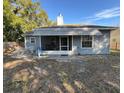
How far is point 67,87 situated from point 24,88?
4.76 ft

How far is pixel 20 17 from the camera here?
24.0m

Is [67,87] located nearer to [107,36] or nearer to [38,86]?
[38,86]

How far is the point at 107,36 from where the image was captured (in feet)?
47.1

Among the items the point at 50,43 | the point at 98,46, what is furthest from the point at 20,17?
the point at 98,46

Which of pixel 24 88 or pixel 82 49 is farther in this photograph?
pixel 82 49

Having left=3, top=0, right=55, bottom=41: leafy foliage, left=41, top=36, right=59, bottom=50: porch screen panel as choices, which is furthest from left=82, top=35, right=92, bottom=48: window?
left=3, top=0, right=55, bottom=41: leafy foliage

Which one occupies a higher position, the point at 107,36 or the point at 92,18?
the point at 92,18

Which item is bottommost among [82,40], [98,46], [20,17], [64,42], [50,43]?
[98,46]

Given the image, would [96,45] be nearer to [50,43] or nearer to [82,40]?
[82,40]

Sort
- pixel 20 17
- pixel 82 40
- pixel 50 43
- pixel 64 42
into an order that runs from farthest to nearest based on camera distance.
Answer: pixel 20 17
pixel 50 43
pixel 64 42
pixel 82 40

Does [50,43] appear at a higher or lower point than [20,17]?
lower
